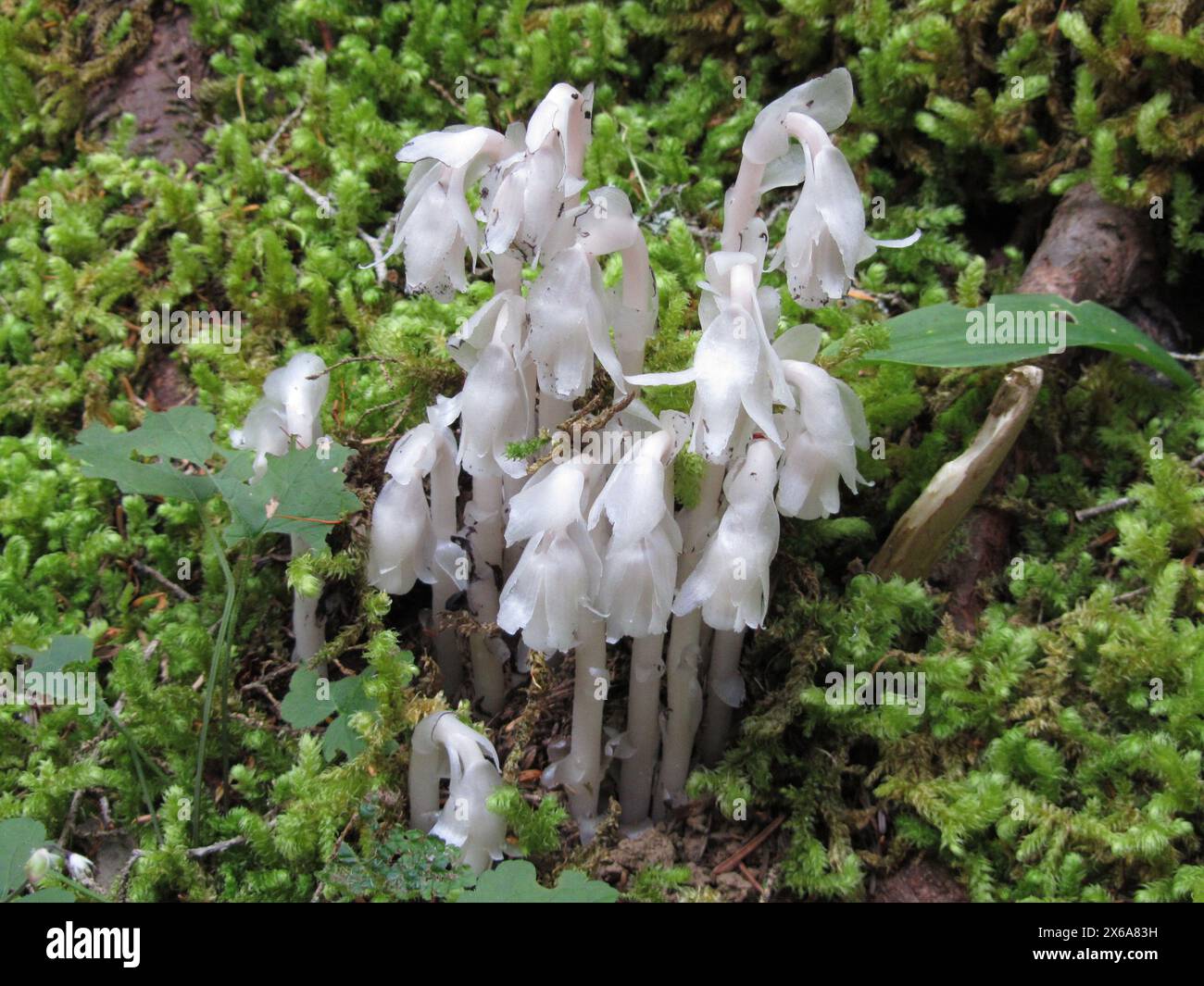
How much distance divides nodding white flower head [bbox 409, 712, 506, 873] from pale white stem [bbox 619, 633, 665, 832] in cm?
26

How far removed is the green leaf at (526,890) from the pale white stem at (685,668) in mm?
395

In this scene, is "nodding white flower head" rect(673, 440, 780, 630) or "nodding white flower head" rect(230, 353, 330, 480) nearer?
"nodding white flower head" rect(673, 440, 780, 630)

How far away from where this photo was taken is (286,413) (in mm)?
1874

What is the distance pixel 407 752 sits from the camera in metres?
1.71

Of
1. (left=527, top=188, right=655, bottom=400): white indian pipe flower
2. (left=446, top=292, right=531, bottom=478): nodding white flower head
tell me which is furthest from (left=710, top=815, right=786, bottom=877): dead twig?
(left=527, top=188, right=655, bottom=400): white indian pipe flower

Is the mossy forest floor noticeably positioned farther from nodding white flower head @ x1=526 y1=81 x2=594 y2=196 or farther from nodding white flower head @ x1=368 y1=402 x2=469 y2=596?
nodding white flower head @ x1=526 y1=81 x2=594 y2=196

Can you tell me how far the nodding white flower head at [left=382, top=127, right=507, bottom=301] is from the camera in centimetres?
146

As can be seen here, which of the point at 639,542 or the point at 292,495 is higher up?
the point at 292,495

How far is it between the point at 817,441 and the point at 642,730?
59 cm

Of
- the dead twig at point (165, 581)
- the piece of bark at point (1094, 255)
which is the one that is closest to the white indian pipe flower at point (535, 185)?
the dead twig at point (165, 581)

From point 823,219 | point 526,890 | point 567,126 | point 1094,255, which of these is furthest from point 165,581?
point 1094,255

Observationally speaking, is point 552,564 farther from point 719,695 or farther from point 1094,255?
point 1094,255
